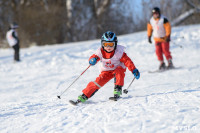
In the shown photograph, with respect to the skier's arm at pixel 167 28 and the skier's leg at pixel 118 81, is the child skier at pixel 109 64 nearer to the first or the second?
the skier's leg at pixel 118 81

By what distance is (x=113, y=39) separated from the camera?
3779 millimetres

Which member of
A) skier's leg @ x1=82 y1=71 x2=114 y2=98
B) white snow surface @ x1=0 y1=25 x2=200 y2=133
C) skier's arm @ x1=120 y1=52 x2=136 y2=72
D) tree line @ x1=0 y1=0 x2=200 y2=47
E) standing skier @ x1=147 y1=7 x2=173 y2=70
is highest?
tree line @ x1=0 y1=0 x2=200 y2=47

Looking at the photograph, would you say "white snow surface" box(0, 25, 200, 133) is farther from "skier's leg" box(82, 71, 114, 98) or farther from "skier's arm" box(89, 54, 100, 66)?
"skier's arm" box(89, 54, 100, 66)

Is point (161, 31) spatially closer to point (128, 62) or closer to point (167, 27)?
point (167, 27)

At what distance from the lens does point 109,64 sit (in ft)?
13.0

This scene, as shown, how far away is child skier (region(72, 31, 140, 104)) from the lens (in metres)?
3.80

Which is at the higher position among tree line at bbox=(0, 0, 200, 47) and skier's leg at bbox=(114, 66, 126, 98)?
tree line at bbox=(0, 0, 200, 47)

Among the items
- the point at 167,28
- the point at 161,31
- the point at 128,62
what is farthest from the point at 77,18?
the point at 128,62

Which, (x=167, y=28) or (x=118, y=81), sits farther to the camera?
(x=167, y=28)

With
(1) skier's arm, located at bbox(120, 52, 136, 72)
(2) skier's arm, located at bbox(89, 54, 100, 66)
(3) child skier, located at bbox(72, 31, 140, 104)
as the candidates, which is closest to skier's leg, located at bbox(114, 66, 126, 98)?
(3) child skier, located at bbox(72, 31, 140, 104)

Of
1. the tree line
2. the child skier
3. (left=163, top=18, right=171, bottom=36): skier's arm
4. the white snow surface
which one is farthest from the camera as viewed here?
the tree line

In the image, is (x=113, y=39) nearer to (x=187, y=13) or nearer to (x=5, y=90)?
(x=5, y=90)

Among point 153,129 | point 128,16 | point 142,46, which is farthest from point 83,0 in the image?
point 153,129

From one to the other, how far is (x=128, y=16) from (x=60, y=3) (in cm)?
562
